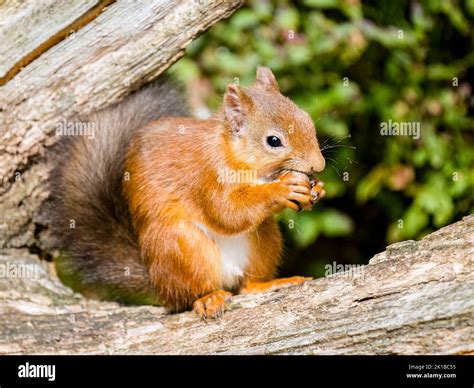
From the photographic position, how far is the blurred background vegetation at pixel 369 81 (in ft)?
12.1

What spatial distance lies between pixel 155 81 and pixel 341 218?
3.96 ft

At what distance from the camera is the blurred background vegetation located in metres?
3.68

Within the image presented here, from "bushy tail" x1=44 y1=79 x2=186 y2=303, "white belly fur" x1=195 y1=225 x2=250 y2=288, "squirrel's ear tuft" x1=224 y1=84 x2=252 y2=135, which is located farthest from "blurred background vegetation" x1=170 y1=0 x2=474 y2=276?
"squirrel's ear tuft" x1=224 y1=84 x2=252 y2=135

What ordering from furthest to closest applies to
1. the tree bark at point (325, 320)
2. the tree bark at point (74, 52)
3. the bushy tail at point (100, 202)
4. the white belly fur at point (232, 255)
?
the bushy tail at point (100, 202)
the tree bark at point (74, 52)
the white belly fur at point (232, 255)
the tree bark at point (325, 320)

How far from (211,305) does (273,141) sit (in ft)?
1.94

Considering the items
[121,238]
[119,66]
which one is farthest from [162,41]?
[121,238]

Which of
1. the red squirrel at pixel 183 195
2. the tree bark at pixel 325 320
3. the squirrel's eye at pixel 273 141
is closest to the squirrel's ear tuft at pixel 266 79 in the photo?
the red squirrel at pixel 183 195

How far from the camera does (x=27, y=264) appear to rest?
3.12 meters

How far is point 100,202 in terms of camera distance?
304 cm

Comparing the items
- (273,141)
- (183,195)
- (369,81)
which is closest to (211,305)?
(183,195)

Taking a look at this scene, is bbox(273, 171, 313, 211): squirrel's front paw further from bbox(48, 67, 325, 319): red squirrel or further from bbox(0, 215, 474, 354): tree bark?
bbox(0, 215, 474, 354): tree bark

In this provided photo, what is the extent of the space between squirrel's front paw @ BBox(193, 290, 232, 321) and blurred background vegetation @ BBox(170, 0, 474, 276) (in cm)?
102

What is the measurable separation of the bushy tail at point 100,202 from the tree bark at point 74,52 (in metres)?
0.08

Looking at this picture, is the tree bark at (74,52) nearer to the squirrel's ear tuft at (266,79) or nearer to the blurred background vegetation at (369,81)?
the squirrel's ear tuft at (266,79)
